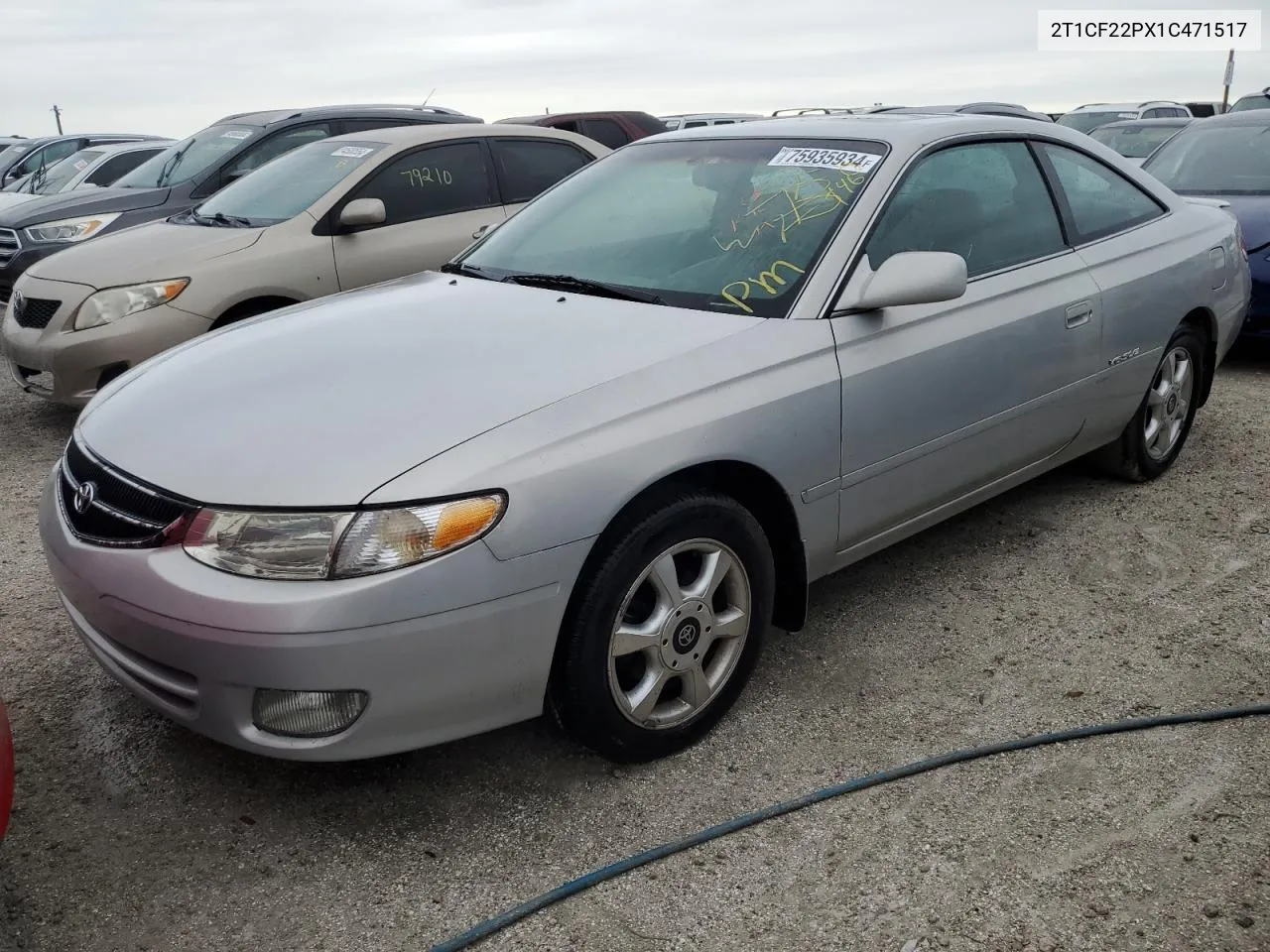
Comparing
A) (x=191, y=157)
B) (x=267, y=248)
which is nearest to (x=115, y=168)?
(x=191, y=157)

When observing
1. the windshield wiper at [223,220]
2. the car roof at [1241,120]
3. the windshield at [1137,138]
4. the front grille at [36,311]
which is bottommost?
the windshield at [1137,138]

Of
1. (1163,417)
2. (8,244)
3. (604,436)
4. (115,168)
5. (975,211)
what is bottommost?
(1163,417)

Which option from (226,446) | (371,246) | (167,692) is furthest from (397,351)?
(371,246)

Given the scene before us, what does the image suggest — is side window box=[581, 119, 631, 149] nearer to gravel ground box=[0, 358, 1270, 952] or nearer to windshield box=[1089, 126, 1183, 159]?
windshield box=[1089, 126, 1183, 159]

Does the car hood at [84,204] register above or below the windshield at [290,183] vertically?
below

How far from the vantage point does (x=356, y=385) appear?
8.72 feet

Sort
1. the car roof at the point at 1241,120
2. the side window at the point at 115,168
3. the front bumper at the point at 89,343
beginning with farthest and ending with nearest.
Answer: the side window at the point at 115,168, the car roof at the point at 1241,120, the front bumper at the point at 89,343

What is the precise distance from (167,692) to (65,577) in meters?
0.42

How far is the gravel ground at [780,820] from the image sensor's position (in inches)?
87.9

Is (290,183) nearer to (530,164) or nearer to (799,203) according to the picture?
(530,164)

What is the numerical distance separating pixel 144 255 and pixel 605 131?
7.40m


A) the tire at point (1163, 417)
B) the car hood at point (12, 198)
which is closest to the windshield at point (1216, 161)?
the tire at point (1163, 417)

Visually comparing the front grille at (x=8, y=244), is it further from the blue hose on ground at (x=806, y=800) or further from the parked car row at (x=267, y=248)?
the blue hose on ground at (x=806, y=800)

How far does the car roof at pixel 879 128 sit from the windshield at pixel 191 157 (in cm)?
536
